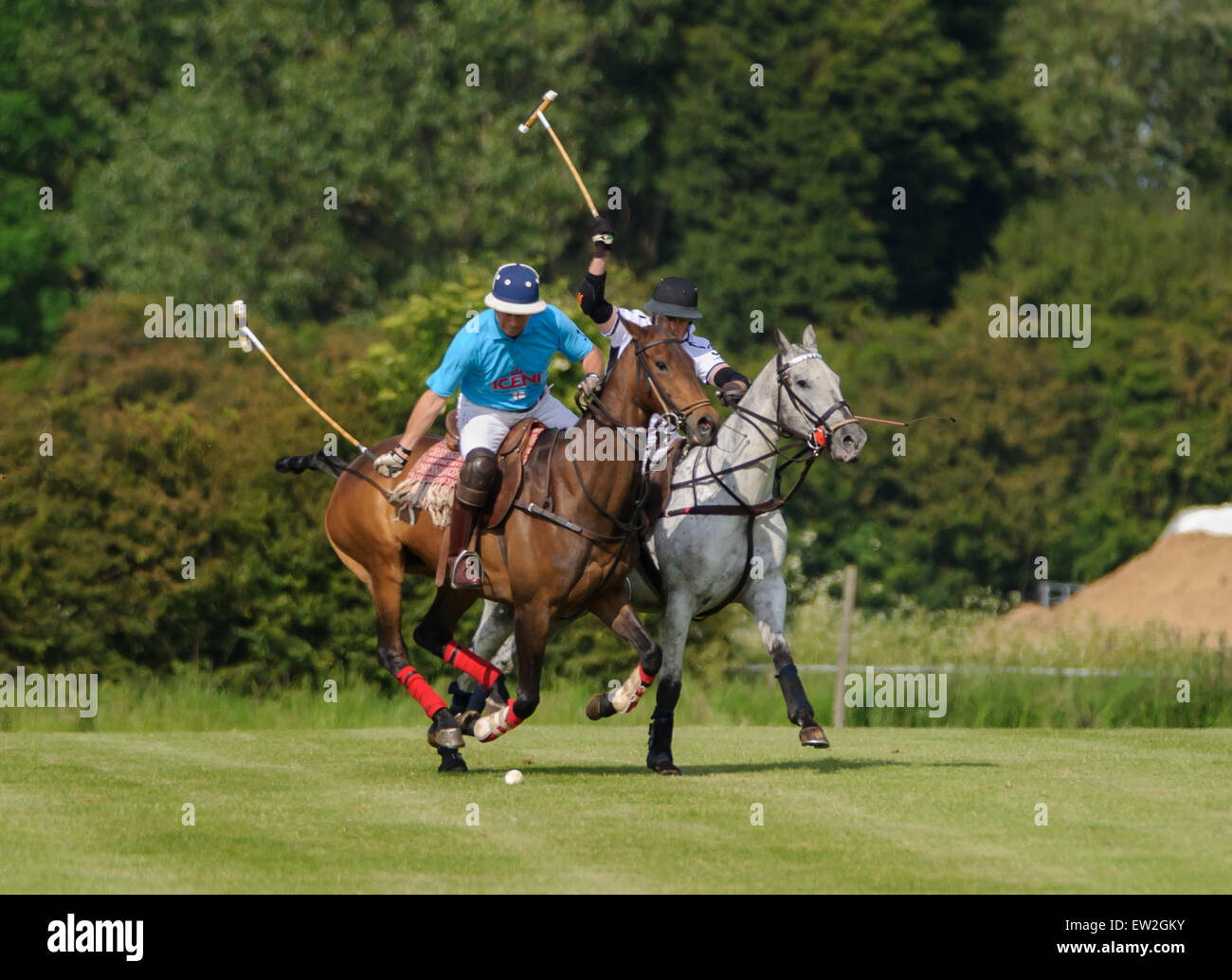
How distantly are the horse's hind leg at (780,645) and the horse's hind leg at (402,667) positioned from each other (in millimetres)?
1905

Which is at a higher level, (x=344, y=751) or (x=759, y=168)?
(x=759, y=168)

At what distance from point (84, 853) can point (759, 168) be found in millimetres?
38357

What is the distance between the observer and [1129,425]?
131 ft

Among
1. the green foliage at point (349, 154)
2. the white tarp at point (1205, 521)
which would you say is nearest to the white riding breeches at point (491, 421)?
the white tarp at point (1205, 521)

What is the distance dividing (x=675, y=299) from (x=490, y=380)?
1.17 metres

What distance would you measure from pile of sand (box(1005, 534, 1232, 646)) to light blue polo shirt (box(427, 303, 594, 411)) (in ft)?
58.6

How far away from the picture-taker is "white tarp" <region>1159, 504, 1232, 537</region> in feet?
116

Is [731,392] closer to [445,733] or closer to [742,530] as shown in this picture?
[742,530]

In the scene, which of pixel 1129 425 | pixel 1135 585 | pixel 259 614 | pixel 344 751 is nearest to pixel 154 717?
pixel 259 614

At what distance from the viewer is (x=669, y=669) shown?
12.8 meters

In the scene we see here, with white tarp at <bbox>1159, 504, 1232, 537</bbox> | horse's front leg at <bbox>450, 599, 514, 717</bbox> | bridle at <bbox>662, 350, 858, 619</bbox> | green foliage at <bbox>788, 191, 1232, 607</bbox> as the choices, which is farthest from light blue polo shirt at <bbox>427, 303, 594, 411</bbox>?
green foliage at <bbox>788, 191, 1232, 607</bbox>

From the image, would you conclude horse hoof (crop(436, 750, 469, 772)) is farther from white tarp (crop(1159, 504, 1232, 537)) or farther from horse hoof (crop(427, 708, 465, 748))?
white tarp (crop(1159, 504, 1232, 537))

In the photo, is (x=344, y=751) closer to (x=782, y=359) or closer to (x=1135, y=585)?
(x=782, y=359)

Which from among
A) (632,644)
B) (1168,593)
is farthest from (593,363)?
(1168,593)
